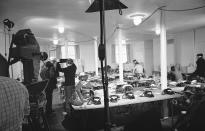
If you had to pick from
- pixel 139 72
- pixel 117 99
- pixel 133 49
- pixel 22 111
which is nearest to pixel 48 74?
pixel 117 99

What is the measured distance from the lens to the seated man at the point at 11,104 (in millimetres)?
1351

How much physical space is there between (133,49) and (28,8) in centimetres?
1128

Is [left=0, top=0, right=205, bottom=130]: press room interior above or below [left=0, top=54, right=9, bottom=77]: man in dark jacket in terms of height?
above

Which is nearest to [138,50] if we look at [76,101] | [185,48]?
[185,48]

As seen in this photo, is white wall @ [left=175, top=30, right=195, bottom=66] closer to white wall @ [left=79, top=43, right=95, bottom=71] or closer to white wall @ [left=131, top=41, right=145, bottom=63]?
white wall @ [left=131, top=41, right=145, bottom=63]

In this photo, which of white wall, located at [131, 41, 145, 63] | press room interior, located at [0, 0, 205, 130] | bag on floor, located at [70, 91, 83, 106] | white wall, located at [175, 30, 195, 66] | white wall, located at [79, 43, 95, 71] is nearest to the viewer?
bag on floor, located at [70, 91, 83, 106]

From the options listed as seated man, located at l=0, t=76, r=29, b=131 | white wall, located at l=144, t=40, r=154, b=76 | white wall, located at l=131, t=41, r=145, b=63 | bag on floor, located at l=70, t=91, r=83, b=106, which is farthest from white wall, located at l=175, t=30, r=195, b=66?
seated man, located at l=0, t=76, r=29, b=131

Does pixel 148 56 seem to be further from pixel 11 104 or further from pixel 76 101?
pixel 11 104

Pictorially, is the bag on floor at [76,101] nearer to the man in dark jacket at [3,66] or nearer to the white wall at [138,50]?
the man in dark jacket at [3,66]

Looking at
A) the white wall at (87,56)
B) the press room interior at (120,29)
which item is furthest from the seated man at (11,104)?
the white wall at (87,56)

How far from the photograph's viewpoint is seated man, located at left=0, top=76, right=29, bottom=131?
4.43 ft

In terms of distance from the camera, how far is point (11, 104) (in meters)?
1.40

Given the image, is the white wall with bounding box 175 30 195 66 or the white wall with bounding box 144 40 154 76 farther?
the white wall with bounding box 144 40 154 76

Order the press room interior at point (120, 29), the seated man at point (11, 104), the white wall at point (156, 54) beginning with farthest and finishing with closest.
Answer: the white wall at point (156, 54) → the press room interior at point (120, 29) → the seated man at point (11, 104)
